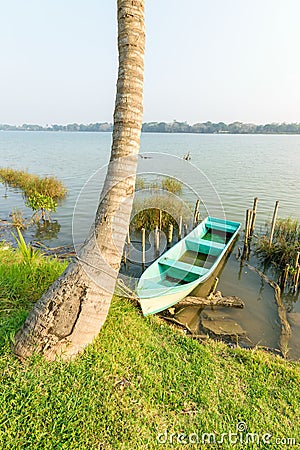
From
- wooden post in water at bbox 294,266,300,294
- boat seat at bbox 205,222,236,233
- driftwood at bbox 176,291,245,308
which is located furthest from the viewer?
boat seat at bbox 205,222,236,233

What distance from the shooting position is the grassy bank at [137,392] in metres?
2.21

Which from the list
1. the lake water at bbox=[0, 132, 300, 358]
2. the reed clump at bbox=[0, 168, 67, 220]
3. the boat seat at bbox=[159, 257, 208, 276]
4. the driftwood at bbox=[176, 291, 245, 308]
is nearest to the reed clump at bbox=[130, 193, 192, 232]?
the lake water at bbox=[0, 132, 300, 358]

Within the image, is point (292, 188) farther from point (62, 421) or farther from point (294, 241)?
point (62, 421)

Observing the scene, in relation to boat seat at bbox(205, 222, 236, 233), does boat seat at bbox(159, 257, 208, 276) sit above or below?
above

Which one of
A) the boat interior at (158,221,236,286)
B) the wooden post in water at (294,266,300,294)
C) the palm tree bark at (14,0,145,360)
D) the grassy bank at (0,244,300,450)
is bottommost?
the wooden post in water at (294,266,300,294)

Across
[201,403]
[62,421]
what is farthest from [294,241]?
[62,421]

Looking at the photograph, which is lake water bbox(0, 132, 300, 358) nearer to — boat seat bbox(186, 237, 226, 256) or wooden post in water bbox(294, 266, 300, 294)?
wooden post in water bbox(294, 266, 300, 294)

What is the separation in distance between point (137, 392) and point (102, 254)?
4.42 feet

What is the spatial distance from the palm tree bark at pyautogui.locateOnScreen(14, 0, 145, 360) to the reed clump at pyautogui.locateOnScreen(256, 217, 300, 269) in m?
6.51

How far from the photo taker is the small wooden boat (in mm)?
4590

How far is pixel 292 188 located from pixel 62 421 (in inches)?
730

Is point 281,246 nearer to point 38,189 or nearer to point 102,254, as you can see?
point 102,254

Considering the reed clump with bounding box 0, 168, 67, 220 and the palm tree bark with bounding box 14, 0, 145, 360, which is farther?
the reed clump with bounding box 0, 168, 67, 220

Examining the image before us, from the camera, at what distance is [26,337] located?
2777 millimetres
